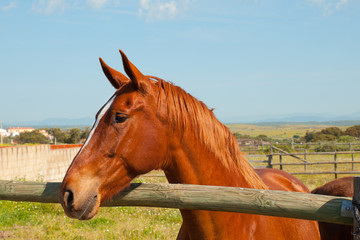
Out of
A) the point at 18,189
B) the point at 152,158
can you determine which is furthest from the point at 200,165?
the point at 18,189

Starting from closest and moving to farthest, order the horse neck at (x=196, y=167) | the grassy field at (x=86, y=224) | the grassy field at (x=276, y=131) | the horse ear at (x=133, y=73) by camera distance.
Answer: the horse ear at (x=133, y=73), the horse neck at (x=196, y=167), the grassy field at (x=86, y=224), the grassy field at (x=276, y=131)

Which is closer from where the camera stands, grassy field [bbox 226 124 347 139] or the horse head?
the horse head

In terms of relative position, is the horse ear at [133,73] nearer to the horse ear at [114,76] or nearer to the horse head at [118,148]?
the horse head at [118,148]

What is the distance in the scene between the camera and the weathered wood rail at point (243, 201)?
6.99 feet

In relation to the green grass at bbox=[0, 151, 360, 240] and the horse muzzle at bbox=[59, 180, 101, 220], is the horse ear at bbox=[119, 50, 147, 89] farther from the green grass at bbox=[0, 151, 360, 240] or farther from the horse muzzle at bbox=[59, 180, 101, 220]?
the green grass at bbox=[0, 151, 360, 240]

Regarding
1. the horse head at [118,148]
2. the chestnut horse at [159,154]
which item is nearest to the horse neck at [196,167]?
the chestnut horse at [159,154]

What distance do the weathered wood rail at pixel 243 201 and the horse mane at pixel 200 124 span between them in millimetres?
306

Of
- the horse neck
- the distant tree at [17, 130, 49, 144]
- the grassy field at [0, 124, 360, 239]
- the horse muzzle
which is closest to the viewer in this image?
the horse muzzle

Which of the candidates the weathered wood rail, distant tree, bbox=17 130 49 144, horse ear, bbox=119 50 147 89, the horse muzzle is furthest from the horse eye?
distant tree, bbox=17 130 49 144

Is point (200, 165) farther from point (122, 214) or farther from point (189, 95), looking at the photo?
point (122, 214)

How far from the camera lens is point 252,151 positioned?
1404 inches

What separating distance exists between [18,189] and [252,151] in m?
34.2

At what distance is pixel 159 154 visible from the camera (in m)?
2.19

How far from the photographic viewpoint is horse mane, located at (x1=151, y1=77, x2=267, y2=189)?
7.58ft
